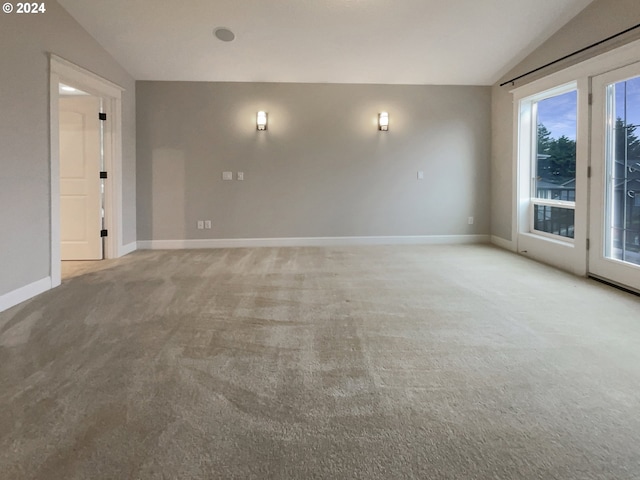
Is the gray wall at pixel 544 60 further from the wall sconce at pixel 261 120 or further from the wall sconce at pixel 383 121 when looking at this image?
the wall sconce at pixel 261 120

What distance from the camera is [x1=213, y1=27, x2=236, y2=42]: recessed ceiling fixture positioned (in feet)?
15.0

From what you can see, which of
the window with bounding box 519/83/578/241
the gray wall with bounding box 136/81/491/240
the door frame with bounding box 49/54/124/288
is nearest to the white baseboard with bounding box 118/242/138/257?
the door frame with bounding box 49/54/124/288

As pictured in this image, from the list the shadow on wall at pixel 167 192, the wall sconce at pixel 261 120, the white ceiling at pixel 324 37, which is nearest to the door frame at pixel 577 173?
the white ceiling at pixel 324 37

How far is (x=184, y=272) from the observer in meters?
4.41

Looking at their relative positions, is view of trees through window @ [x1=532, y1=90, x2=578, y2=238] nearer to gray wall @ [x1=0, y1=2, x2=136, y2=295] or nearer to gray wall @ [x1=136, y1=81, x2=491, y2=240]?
gray wall @ [x1=136, y1=81, x2=491, y2=240]

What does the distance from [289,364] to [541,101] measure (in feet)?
16.1

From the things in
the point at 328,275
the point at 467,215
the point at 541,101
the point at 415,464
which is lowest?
the point at 415,464

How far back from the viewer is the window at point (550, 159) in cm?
453

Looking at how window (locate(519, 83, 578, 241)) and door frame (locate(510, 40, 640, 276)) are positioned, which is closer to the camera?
door frame (locate(510, 40, 640, 276))

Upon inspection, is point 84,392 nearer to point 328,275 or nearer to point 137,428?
point 137,428

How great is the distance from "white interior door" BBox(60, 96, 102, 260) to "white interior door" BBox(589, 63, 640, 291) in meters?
5.73

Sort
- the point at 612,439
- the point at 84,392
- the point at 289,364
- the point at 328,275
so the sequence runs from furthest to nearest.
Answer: the point at 328,275
the point at 289,364
the point at 84,392
the point at 612,439

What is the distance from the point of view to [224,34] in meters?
4.65

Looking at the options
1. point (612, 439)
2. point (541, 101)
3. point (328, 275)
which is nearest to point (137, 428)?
point (612, 439)
